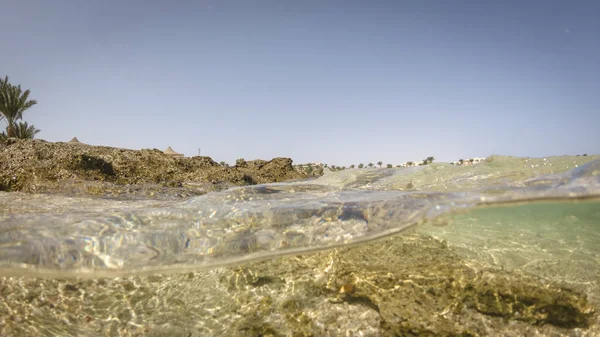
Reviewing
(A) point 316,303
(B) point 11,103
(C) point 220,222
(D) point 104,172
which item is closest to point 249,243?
(C) point 220,222

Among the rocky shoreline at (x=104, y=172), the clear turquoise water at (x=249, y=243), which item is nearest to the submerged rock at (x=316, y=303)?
the clear turquoise water at (x=249, y=243)

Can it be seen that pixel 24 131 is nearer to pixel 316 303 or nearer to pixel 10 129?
pixel 10 129

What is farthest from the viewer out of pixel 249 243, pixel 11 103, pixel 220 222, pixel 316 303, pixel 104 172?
pixel 11 103

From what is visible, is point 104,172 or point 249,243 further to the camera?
point 104,172

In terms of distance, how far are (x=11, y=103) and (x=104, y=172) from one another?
98.0 feet

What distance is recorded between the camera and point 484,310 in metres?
3.72

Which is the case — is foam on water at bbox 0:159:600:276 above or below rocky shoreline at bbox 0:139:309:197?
below

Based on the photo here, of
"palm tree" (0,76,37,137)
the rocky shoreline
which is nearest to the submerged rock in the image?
the rocky shoreline

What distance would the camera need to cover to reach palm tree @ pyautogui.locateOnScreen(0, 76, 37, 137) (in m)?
28.1

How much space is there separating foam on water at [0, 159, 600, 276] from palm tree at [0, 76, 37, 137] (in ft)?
100

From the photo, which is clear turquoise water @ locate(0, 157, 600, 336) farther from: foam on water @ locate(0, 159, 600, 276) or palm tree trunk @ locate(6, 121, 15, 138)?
palm tree trunk @ locate(6, 121, 15, 138)

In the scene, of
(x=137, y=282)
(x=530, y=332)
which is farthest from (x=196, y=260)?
(x=530, y=332)

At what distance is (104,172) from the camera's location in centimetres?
801

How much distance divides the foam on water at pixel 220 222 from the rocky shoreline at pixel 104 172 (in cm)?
69
